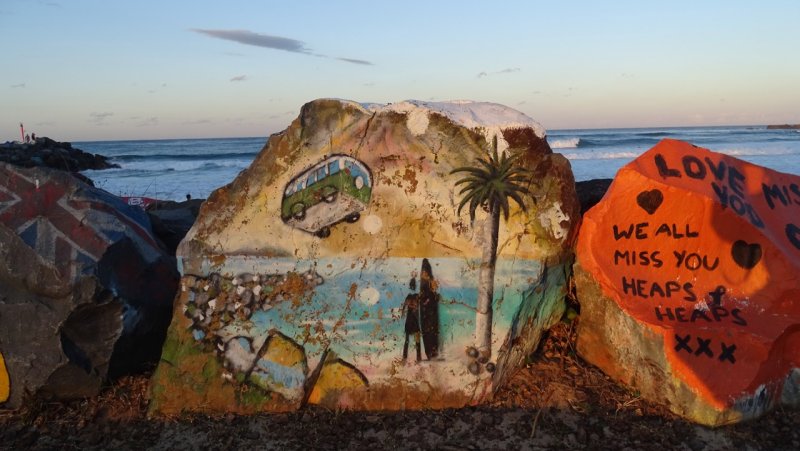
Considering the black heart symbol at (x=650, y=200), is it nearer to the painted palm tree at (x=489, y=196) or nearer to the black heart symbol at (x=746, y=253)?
the black heart symbol at (x=746, y=253)

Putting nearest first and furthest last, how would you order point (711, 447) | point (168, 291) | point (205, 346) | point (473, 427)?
point (711, 447) → point (473, 427) → point (205, 346) → point (168, 291)

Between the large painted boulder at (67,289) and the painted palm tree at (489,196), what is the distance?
1.90m

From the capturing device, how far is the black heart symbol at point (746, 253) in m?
3.17

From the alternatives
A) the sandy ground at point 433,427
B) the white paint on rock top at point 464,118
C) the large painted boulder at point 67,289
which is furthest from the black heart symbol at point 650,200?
the large painted boulder at point 67,289

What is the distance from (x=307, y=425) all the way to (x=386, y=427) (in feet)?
1.38

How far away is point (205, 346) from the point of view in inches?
129

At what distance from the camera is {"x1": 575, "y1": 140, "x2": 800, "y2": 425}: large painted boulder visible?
2.99m

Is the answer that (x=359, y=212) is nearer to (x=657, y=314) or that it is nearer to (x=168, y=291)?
(x=168, y=291)

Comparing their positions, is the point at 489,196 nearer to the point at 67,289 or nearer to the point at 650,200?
the point at 650,200

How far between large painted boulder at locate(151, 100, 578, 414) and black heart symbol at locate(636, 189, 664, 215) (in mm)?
467

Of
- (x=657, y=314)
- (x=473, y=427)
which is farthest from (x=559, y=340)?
(x=473, y=427)

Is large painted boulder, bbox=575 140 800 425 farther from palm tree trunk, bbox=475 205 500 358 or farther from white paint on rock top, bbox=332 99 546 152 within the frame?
white paint on rock top, bbox=332 99 546 152

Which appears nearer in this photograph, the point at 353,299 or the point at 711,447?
the point at 711,447

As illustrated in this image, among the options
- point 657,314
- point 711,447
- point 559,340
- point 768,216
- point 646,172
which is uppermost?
point 646,172
